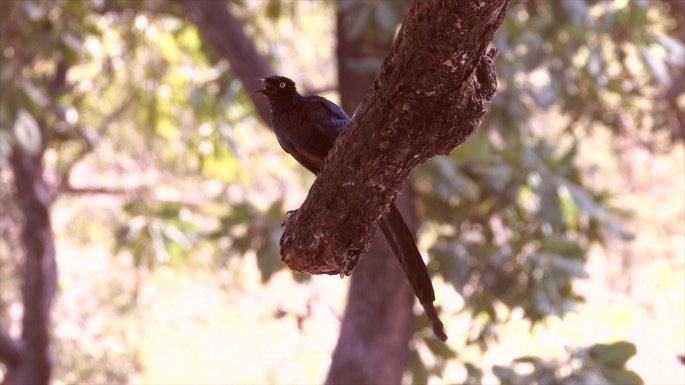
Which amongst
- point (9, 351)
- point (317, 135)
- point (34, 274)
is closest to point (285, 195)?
point (34, 274)

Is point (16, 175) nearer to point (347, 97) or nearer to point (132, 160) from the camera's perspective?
point (132, 160)

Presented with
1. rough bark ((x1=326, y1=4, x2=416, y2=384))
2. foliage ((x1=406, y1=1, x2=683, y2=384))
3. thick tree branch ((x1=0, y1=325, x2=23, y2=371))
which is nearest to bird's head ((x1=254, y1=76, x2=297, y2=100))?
foliage ((x1=406, y1=1, x2=683, y2=384))

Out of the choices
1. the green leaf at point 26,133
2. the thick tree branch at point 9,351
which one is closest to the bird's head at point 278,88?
the green leaf at point 26,133

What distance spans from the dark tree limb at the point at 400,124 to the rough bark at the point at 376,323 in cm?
249

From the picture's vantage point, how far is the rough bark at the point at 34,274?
264 inches

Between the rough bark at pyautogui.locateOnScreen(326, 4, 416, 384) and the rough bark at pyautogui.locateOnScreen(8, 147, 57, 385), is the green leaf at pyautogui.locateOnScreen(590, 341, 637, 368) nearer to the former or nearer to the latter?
the rough bark at pyautogui.locateOnScreen(326, 4, 416, 384)

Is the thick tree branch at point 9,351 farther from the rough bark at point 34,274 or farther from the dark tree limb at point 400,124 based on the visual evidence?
the dark tree limb at point 400,124

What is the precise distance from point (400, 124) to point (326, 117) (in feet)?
1.90

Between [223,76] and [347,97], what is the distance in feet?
4.09

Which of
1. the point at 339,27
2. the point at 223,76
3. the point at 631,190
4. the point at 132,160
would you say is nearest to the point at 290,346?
the point at 132,160

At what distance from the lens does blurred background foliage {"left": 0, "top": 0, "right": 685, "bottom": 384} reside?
203 inches

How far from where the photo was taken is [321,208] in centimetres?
229

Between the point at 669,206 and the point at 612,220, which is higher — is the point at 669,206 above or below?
above

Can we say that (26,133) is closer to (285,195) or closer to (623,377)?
(285,195)
